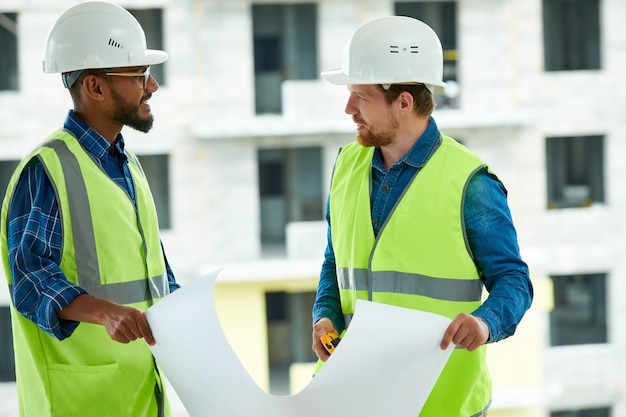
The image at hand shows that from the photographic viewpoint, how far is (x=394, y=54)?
4.98 ft

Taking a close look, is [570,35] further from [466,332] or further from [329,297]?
[466,332]

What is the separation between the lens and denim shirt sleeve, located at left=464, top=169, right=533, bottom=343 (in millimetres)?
1354

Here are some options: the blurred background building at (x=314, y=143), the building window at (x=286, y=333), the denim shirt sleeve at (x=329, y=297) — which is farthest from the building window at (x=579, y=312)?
the denim shirt sleeve at (x=329, y=297)

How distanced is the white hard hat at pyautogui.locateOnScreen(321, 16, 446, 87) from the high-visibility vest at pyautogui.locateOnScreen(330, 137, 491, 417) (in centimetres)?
13

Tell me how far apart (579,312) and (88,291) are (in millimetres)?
4362

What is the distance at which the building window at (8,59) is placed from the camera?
15.1 feet

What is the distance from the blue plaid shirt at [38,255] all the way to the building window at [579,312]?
4287 mm

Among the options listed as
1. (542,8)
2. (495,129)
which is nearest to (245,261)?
(495,129)

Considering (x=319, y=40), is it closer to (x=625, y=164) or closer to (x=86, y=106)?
(x=625, y=164)

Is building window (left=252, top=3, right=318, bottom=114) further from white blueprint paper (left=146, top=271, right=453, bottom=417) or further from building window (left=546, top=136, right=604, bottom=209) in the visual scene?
white blueprint paper (left=146, top=271, right=453, bottom=417)

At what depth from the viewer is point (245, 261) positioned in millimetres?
4848

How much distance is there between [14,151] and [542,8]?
9.16ft

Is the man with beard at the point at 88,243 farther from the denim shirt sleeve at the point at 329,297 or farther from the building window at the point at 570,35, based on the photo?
the building window at the point at 570,35

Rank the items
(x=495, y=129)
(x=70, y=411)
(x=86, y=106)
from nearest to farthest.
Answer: (x=70, y=411) → (x=86, y=106) → (x=495, y=129)
